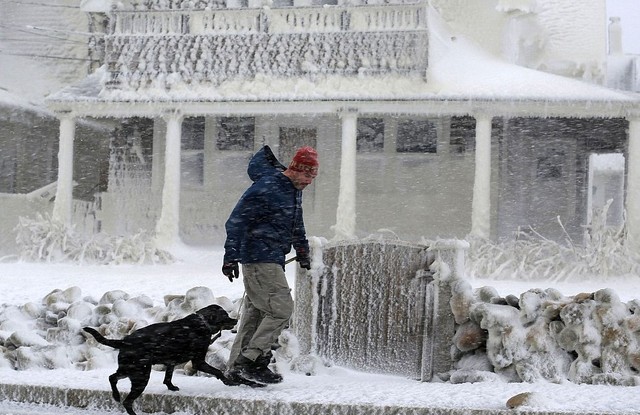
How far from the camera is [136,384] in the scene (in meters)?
6.26

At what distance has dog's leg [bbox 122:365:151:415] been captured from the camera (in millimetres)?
6227

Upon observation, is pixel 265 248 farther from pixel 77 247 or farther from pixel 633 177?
pixel 633 177

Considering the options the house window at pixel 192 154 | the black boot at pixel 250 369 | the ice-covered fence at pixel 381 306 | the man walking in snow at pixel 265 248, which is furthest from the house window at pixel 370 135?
the black boot at pixel 250 369

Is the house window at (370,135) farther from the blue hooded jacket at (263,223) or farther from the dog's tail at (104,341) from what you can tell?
the dog's tail at (104,341)

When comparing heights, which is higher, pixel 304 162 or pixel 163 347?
pixel 304 162

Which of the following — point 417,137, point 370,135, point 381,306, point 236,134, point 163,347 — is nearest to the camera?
point 163,347

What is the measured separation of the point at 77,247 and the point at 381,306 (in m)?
11.5

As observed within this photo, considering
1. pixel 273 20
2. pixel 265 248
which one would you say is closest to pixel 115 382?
pixel 265 248

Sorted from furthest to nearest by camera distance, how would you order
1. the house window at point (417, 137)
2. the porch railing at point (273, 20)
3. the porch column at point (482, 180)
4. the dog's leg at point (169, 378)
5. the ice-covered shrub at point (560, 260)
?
the house window at point (417, 137), the porch railing at point (273, 20), the porch column at point (482, 180), the ice-covered shrub at point (560, 260), the dog's leg at point (169, 378)

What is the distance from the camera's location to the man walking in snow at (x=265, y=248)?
6762 millimetres

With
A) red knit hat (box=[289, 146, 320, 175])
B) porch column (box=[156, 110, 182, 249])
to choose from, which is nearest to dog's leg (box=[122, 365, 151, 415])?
red knit hat (box=[289, 146, 320, 175])

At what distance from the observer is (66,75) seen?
1022 inches

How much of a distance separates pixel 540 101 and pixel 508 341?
11.1 m

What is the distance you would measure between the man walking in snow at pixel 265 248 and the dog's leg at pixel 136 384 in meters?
0.76
